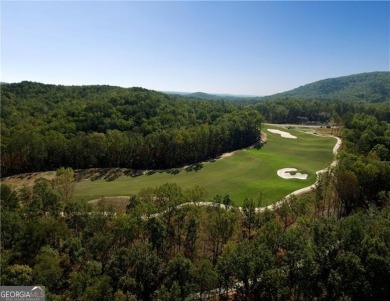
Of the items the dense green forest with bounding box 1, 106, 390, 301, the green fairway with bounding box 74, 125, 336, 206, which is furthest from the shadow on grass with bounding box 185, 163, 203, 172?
the dense green forest with bounding box 1, 106, 390, 301

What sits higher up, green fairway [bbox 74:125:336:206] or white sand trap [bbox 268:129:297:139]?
white sand trap [bbox 268:129:297:139]

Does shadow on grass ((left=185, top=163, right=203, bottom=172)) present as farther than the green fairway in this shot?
Yes

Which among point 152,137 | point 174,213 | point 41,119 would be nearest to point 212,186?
point 174,213

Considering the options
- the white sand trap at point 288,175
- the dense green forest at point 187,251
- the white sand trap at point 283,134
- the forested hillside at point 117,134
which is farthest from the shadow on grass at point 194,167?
the white sand trap at point 283,134

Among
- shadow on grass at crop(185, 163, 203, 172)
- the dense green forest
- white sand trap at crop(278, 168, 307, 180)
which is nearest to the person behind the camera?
the dense green forest

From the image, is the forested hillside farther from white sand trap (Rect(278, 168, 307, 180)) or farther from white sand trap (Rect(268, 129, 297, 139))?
white sand trap (Rect(278, 168, 307, 180))

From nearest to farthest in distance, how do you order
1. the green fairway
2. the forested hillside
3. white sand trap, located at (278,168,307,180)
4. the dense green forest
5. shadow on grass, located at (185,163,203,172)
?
1. the dense green forest
2. the green fairway
3. white sand trap, located at (278,168,307,180)
4. shadow on grass, located at (185,163,203,172)
5. the forested hillside
